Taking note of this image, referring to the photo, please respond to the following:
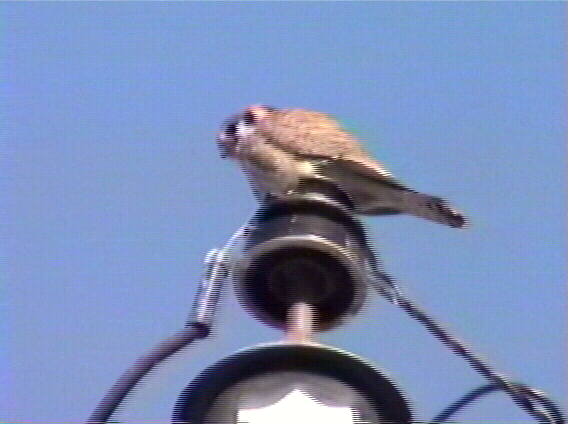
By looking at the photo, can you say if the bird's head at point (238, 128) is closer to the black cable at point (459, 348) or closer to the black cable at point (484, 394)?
the black cable at point (459, 348)

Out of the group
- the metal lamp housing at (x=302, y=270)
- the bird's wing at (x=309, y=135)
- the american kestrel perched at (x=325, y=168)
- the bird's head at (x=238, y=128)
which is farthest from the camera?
the bird's head at (x=238, y=128)

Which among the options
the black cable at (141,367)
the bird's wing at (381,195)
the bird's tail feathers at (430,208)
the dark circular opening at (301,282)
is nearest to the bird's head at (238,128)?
the bird's wing at (381,195)

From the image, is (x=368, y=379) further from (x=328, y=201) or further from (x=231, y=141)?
(x=231, y=141)

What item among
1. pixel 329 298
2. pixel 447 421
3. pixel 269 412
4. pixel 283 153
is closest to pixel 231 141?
pixel 283 153

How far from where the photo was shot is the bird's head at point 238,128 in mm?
3695

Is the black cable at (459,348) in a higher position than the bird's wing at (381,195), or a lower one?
lower

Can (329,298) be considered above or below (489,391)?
above

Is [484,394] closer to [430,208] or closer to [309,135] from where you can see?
[430,208]

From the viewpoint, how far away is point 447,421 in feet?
8.43

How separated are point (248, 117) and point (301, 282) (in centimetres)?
131

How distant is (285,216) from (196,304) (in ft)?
1.24

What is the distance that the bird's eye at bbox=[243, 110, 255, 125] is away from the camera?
3.75 meters

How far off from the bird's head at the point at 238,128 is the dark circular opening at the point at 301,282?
1152mm

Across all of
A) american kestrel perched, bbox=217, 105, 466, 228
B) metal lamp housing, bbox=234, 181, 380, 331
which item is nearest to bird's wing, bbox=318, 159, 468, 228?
american kestrel perched, bbox=217, 105, 466, 228
